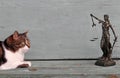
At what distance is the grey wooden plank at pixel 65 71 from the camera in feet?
5.73

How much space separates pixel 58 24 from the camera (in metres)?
2.09

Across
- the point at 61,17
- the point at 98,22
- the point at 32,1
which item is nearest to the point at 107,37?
the point at 98,22

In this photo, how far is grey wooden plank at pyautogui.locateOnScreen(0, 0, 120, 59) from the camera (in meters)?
2.06

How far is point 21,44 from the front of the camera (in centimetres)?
187

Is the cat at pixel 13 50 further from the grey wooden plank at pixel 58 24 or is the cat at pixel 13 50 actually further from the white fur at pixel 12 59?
the grey wooden plank at pixel 58 24

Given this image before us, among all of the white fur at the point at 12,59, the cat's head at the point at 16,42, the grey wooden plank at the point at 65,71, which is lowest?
the grey wooden plank at the point at 65,71

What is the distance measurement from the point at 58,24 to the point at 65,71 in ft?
1.24

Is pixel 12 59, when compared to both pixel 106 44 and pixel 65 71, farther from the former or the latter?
pixel 106 44

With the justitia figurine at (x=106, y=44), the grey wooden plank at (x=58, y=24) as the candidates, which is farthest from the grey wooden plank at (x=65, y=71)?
the grey wooden plank at (x=58, y=24)

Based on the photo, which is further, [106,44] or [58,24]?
[58,24]

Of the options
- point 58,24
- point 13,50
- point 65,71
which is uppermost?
point 58,24

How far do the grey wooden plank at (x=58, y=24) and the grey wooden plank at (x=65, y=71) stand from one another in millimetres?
137

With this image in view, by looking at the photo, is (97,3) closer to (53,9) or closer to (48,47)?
(53,9)

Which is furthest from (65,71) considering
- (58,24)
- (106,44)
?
(58,24)
